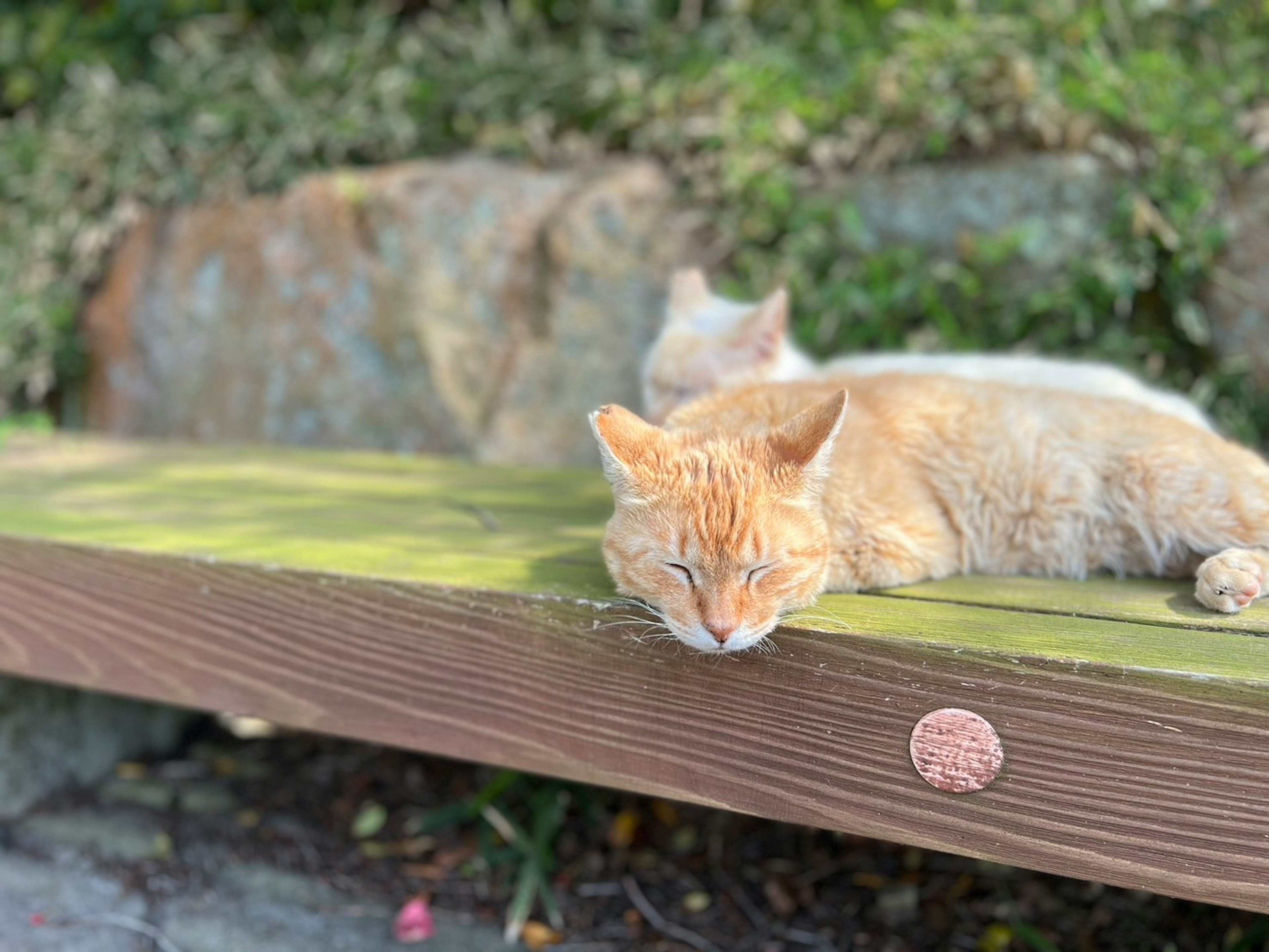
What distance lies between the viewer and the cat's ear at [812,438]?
172 centimetres

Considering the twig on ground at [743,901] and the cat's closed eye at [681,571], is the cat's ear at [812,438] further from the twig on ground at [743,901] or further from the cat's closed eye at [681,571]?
the twig on ground at [743,901]

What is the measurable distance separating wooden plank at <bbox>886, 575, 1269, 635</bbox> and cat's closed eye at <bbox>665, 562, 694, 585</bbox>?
0.48m

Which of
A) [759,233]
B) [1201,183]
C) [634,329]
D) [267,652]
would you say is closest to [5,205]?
[634,329]

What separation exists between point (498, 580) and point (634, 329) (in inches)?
107

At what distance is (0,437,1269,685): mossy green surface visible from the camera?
161 cm

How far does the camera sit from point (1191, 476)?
1.97 meters

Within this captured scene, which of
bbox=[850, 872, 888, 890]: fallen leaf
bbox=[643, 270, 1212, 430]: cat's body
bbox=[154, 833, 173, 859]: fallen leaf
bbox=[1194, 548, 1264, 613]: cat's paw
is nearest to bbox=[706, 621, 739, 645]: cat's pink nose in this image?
bbox=[1194, 548, 1264, 613]: cat's paw

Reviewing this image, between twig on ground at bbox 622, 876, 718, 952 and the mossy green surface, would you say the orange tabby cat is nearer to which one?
the mossy green surface

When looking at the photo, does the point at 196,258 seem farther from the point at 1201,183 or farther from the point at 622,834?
the point at 1201,183

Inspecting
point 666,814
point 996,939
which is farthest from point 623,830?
point 996,939

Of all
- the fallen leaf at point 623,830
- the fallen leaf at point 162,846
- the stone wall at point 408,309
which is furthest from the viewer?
the stone wall at point 408,309

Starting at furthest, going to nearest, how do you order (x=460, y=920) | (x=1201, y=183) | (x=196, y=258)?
(x=196, y=258), (x=1201, y=183), (x=460, y=920)

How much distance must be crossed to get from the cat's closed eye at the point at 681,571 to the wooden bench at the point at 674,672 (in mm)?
139

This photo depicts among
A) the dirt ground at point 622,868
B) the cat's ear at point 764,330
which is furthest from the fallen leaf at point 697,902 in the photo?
the cat's ear at point 764,330
